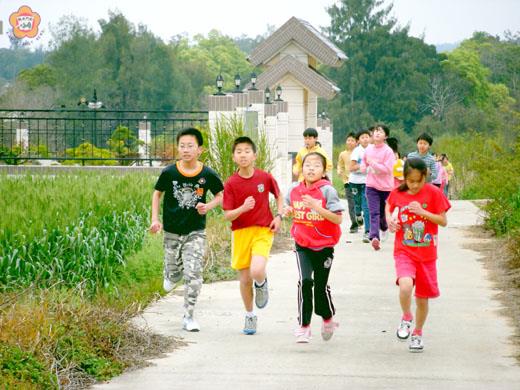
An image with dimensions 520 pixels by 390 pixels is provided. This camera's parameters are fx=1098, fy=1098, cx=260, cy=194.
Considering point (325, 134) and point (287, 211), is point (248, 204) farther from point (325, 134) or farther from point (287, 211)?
point (325, 134)

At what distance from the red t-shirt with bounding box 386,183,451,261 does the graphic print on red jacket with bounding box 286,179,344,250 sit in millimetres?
534

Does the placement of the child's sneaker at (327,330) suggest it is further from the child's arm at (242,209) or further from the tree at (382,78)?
the tree at (382,78)

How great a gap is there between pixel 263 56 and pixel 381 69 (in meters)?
62.7

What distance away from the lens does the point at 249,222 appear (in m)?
9.43

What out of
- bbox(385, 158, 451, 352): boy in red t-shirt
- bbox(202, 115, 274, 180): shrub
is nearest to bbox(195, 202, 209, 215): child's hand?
bbox(385, 158, 451, 352): boy in red t-shirt

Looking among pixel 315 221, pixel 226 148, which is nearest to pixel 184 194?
pixel 315 221

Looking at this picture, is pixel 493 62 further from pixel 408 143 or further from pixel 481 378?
pixel 481 378

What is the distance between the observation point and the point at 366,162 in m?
15.3

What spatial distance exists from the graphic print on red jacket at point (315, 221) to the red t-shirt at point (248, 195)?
351mm

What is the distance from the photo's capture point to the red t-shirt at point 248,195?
9.43 metres

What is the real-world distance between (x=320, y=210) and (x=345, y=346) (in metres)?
1.13

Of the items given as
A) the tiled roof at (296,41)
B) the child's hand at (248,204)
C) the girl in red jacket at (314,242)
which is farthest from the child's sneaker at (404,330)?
the tiled roof at (296,41)

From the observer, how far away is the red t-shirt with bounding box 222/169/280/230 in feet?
30.9

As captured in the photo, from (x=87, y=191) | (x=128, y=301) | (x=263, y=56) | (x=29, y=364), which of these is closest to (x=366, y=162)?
(x=87, y=191)
